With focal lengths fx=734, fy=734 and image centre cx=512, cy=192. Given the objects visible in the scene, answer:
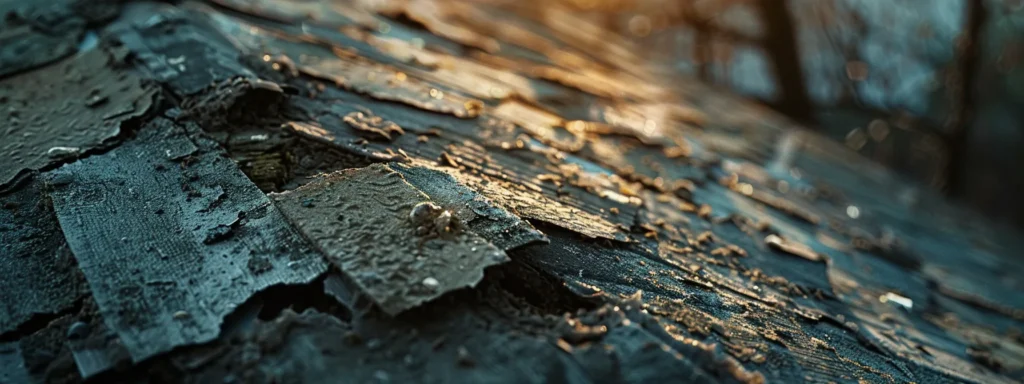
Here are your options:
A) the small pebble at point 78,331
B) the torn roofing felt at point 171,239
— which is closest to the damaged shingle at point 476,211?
the torn roofing felt at point 171,239

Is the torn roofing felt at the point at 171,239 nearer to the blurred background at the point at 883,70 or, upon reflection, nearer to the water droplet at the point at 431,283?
the water droplet at the point at 431,283

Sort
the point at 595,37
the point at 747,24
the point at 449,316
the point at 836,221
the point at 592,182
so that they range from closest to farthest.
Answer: the point at 449,316 < the point at 592,182 < the point at 836,221 < the point at 595,37 < the point at 747,24

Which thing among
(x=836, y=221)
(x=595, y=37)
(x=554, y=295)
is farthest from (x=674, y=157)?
(x=595, y=37)

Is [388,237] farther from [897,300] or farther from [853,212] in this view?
[853,212]

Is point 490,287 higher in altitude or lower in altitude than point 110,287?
higher

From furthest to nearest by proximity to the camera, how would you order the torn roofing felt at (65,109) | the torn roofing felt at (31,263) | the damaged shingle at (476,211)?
the torn roofing felt at (65,109) < the damaged shingle at (476,211) < the torn roofing felt at (31,263)

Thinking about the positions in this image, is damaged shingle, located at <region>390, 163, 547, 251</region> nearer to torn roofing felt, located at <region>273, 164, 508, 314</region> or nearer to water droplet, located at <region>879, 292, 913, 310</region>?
torn roofing felt, located at <region>273, 164, 508, 314</region>

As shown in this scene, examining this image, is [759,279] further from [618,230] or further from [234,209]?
[234,209]
